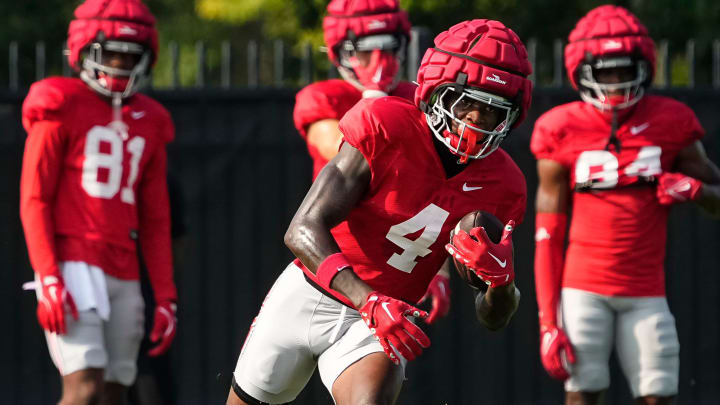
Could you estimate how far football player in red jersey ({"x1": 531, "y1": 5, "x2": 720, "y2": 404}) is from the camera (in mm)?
6012

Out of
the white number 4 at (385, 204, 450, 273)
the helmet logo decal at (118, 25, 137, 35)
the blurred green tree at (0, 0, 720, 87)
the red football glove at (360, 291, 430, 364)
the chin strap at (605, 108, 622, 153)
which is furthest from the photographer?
the blurred green tree at (0, 0, 720, 87)

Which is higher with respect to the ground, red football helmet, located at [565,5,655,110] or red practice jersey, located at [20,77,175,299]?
red football helmet, located at [565,5,655,110]

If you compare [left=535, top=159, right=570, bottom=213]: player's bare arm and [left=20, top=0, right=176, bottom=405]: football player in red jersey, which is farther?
[left=535, top=159, right=570, bottom=213]: player's bare arm

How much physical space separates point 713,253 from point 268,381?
12.5ft

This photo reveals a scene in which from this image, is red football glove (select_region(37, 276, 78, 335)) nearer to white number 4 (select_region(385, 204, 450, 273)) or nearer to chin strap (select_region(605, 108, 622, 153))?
white number 4 (select_region(385, 204, 450, 273))

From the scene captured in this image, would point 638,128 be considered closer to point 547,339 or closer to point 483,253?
point 547,339

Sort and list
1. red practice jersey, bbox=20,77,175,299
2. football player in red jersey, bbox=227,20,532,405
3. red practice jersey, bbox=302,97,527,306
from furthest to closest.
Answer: red practice jersey, bbox=20,77,175,299, red practice jersey, bbox=302,97,527,306, football player in red jersey, bbox=227,20,532,405

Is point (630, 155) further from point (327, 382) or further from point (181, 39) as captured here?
point (181, 39)

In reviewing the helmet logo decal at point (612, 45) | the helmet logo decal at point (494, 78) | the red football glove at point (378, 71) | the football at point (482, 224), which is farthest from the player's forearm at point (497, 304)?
the helmet logo decal at point (612, 45)

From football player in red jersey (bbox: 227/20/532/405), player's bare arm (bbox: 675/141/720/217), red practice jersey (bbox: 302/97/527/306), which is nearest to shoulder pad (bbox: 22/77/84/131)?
football player in red jersey (bbox: 227/20/532/405)

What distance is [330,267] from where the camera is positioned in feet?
12.7

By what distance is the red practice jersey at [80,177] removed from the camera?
221 inches

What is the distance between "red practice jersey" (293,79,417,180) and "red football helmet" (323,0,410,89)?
101mm

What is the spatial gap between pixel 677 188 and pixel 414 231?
6.98 feet
